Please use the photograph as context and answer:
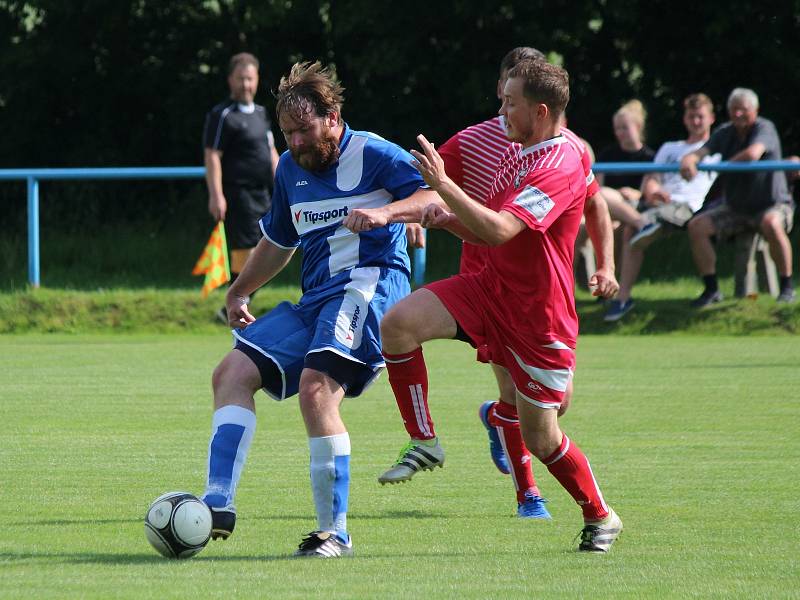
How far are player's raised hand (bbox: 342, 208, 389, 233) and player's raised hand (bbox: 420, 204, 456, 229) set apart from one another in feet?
0.65

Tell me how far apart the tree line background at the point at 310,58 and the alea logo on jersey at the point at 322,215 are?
11088 mm

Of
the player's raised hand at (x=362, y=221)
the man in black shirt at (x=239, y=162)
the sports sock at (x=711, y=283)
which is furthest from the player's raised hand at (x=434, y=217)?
the sports sock at (x=711, y=283)

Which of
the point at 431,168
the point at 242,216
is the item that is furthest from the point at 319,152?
the point at 242,216

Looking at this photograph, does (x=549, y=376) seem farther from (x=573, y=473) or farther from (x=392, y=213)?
(x=392, y=213)

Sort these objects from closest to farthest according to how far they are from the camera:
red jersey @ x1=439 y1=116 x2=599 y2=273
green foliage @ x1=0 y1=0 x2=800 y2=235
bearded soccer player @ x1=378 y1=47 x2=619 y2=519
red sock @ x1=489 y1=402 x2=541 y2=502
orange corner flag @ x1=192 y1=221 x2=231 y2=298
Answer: bearded soccer player @ x1=378 y1=47 x2=619 y2=519 < red sock @ x1=489 y1=402 x2=541 y2=502 < red jersey @ x1=439 y1=116 x2=599 y2=273 < orange corner flag @ x1=192 y1=221 x2=231 y2=298 < green foliage @ x1=0 y1=0 x2=800 y2=235

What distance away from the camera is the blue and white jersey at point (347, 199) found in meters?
5.87

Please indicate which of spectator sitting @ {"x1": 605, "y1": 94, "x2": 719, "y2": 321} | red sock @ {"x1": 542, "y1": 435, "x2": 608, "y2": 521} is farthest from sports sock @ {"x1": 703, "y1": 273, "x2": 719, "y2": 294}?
red sock @ {"x1": 542, "y1": 435, "x2": 608, "y2": 521}

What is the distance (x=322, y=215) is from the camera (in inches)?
232

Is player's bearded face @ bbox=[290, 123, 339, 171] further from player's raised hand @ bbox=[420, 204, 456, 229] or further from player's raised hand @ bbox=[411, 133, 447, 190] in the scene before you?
player's raised hand @ bbox=[411, 133, 447, 190]

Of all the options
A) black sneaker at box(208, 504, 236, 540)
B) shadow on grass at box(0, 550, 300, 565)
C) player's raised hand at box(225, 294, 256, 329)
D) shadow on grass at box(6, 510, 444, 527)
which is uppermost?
player's raised hand at box(225, 294, 256, 329)

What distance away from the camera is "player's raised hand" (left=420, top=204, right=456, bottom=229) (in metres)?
5.50

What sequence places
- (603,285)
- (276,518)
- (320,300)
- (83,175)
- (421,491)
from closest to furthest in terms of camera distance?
1. (320,300)
2. (603,285)
3. (276,518)
4. (421,491)
5. (83,175)

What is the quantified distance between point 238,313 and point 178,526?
1.13 meters

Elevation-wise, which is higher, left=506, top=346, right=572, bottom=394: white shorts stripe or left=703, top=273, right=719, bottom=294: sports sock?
left=506, top=346, right=572, bottom=394: white shorts stripe
